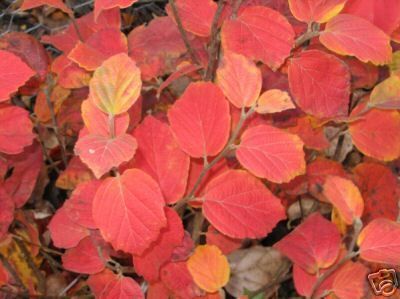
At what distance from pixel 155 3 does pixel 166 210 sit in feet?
3.25

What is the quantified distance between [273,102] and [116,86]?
0.55ft

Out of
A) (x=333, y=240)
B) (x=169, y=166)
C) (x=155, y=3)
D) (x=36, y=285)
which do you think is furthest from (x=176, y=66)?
(x=155, y=3)

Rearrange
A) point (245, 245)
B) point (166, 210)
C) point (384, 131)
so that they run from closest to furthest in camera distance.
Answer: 1. point (166, 210)
2. point (384, 131)
3. point (245, 245)

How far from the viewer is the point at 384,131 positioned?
79 cm

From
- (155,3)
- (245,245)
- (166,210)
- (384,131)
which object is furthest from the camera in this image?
(155,3)

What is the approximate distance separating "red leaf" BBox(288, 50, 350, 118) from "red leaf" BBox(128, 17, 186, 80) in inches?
7.9

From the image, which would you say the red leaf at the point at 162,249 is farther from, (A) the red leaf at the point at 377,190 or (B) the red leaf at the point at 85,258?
(A) the red leaf at the point at 377,190

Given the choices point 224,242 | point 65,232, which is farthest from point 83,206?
point 224,242

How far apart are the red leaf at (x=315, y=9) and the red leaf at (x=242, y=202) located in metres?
0.20

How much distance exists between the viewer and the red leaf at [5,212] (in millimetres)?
791

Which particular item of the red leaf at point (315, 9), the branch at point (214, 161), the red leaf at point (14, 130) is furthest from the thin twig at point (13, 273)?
the red leaf at point (315, 9)

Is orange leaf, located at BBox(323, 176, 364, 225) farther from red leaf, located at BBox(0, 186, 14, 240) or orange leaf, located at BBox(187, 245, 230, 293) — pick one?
red leaf, located at BBox(0, 186, 14, 240)

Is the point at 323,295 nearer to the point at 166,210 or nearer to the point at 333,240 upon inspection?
the point at 333,240

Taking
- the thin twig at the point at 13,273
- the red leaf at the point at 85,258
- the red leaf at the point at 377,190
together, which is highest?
the red leaf at the point at 85,258
